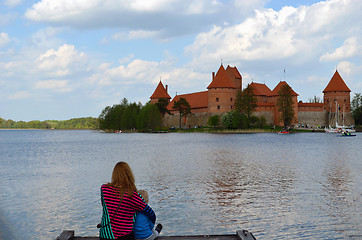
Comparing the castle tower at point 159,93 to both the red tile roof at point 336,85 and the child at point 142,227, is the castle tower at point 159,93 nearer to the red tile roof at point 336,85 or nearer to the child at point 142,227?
the red tile roof at point 336,85

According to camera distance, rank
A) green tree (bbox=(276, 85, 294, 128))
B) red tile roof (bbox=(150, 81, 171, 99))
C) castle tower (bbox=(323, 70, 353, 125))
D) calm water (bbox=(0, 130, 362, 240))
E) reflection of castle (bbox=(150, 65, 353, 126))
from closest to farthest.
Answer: calm water (bbox=(0, 130, 362, 240)), green tree (bbox=(276, 85, 294, 128)), reflection of castle (bbox=(150, 65, 353, 126)), castle tower (bbox=(323, 70, 353, 125)), red tile roof (bbox=(150, 81, 171, 99))

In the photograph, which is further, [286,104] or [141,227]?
[286,104]

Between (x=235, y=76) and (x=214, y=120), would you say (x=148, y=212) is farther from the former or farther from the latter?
(x=235, y=76)

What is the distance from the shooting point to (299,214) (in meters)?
8.60

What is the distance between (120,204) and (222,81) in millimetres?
79084

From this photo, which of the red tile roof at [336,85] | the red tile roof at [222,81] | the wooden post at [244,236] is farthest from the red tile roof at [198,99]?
the wooden post at [244,236]

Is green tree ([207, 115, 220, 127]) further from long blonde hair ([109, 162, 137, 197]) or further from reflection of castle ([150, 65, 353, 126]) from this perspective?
long blonde hair ([109, 162, 137, 197])

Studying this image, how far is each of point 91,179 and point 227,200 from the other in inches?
277

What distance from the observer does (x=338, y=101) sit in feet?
265

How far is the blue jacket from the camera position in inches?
169

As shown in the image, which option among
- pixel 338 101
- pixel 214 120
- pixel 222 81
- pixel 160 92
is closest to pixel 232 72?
pixel 222 81

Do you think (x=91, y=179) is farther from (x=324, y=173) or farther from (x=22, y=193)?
(x=324, y=173)

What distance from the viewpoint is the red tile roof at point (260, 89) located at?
85812mm

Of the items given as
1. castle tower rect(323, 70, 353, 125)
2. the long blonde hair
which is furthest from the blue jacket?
castle tower rect(323, 70, 353, 125)
